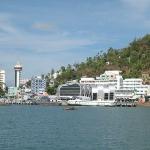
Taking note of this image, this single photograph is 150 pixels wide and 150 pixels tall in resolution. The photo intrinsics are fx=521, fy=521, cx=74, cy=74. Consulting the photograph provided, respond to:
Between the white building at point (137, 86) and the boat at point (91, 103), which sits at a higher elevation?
the white building at point (137, 86)

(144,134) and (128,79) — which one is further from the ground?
(128,79)

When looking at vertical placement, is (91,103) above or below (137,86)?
below

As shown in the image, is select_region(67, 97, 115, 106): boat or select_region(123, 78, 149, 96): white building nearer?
select_region(67, 97, 115, 106): boat

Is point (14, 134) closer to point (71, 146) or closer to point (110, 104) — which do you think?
point (71, 146)

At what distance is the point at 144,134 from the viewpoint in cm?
5681

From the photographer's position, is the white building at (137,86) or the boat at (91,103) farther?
the white building at (137,86)

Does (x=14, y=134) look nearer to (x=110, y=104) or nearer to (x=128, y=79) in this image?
(x=110, y=104)

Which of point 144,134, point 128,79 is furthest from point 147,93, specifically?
point 144,134

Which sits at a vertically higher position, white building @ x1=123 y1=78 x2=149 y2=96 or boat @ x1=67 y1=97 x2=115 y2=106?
white building @ x1=123 y1=78 x2=149 y2=96

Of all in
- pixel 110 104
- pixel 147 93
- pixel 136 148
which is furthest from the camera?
pixel 147 93

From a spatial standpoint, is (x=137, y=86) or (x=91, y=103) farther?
(x=137, y=86)

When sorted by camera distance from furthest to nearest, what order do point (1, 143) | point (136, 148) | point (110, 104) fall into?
point (110, 104) < point (1, 143) < point (136, 148)

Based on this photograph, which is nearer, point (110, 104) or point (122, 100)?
point (110, 104)

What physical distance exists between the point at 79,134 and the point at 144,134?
709 centimetres
